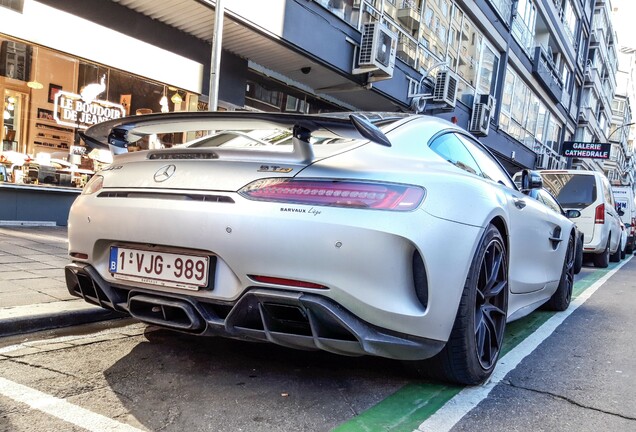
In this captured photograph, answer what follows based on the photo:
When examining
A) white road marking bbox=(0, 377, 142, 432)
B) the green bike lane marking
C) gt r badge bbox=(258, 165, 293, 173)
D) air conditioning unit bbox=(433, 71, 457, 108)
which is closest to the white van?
air conditioning unit bbox=(433, 71, 457, 108)

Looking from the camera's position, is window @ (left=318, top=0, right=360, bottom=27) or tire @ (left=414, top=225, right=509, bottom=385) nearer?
tire @ (left=414, top=225, right=509, bottom=385)

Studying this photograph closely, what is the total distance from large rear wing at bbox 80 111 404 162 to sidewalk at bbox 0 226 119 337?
1134 millimetres

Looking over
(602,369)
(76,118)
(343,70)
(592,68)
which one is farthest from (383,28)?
(592,68)

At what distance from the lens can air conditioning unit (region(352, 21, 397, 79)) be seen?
10570 millimetres

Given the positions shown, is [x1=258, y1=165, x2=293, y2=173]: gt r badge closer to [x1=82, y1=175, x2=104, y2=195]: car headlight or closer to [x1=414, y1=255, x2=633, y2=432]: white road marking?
[x1=82, y1=175, x2=104, y2=195]: car headlight

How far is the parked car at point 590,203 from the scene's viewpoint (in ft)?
32.0

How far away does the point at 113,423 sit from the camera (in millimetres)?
2057

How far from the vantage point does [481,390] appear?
2.69 metres

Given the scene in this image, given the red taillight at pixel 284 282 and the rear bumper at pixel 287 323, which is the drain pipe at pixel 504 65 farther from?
the red taillight at pixel 284 282

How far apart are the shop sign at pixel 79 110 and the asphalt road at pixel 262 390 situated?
223 inches

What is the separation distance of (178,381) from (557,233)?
11.3ft

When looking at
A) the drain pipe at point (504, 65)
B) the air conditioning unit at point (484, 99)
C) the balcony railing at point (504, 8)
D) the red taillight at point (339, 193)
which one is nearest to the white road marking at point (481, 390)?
the red taillight at point (339, 193)

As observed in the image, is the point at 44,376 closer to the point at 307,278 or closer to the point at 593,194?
the point at 307,278

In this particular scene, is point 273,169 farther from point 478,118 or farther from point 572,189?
point 478,118
